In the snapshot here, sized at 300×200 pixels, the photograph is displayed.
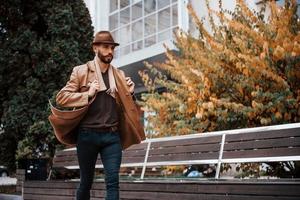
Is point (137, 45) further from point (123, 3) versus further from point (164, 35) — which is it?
point (123, 3)

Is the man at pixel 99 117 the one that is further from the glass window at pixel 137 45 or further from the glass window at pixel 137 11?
the glass window at pixel 137 11

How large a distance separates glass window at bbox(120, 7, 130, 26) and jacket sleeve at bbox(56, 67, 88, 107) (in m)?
12.4

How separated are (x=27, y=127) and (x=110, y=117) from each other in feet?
22.0

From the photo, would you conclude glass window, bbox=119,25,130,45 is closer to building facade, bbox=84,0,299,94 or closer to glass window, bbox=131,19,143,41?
building facade, bbox=84,0,299,94

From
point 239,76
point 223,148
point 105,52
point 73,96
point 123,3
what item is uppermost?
point 123,3

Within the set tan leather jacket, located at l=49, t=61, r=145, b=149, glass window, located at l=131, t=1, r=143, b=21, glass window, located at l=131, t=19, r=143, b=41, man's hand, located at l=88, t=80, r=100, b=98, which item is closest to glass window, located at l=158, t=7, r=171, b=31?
glass window, located at l=131, t=19, r=143, b=41

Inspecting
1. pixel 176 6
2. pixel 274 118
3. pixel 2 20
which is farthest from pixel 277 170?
pixel 176 6

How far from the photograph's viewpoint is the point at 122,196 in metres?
6.25

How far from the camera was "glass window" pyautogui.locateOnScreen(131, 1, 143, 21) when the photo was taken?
637 inches

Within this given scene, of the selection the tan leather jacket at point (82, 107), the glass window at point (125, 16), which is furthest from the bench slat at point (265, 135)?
the glass window at point (125, 16)

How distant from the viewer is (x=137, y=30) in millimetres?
16188

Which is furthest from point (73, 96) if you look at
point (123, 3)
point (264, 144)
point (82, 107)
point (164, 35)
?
point (123, 3)

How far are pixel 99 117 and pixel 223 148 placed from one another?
6.98 feet

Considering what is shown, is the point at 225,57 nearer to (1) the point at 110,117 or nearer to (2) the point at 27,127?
(1) the point at 110,117
